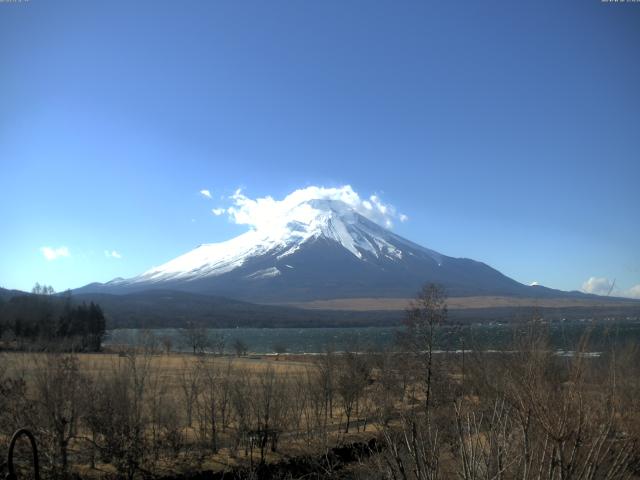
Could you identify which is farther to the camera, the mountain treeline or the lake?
the mountain treeline

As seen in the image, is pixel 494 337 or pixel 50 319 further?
pixel 50 319

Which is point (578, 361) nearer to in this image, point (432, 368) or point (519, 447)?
point (519, 447)

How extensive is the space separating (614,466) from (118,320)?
613 ft

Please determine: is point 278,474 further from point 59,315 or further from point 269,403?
point 59,315

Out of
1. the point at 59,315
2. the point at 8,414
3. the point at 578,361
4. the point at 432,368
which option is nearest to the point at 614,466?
the point at 578,361

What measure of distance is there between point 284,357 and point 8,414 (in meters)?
59.8

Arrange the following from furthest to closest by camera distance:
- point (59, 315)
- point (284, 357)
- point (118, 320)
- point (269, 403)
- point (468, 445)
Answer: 1. point (118, 320)
2. point (59, 315)
3. point (284, 357)
4. point (269, 403)
5. point (468, 445)

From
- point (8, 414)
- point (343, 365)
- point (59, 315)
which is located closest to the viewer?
point (8, 414)

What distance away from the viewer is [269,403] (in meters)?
22.5

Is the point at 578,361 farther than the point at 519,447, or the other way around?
the point at 519,447

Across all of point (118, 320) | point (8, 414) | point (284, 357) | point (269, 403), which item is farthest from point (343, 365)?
point (118, 320)

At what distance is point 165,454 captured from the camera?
2020 cm

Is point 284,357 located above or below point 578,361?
below

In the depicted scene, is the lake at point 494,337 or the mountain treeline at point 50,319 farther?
the mountain treeline at point 50,319
